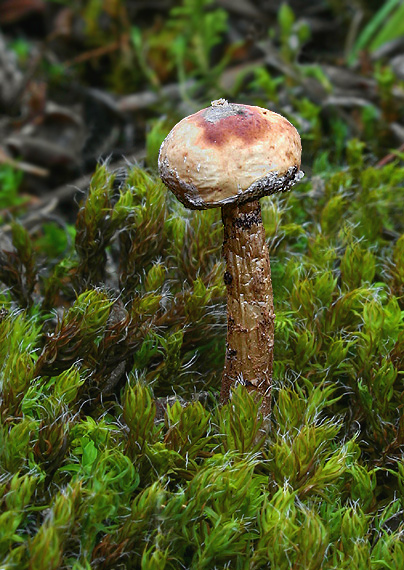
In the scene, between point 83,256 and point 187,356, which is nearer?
point 187,356

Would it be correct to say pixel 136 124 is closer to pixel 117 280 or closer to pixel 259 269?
pixel 117 280

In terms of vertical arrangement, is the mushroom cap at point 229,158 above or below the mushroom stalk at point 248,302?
above

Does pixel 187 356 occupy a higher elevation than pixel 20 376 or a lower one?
lower

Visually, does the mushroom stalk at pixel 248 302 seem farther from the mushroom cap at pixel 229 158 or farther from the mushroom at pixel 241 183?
the mushroom cap at pixel 229 158

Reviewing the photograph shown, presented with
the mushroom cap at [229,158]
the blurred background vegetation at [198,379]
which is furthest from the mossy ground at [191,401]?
the mushroom cap at [229,158]

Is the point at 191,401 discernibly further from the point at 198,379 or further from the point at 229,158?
the point at 229,158

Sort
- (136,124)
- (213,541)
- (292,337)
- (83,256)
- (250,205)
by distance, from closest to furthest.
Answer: (213,541) → (250,205) → (292,337) → (83,256) → (136,124)

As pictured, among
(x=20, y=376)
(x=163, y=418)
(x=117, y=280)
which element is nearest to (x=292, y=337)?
(x=163, y=418)
